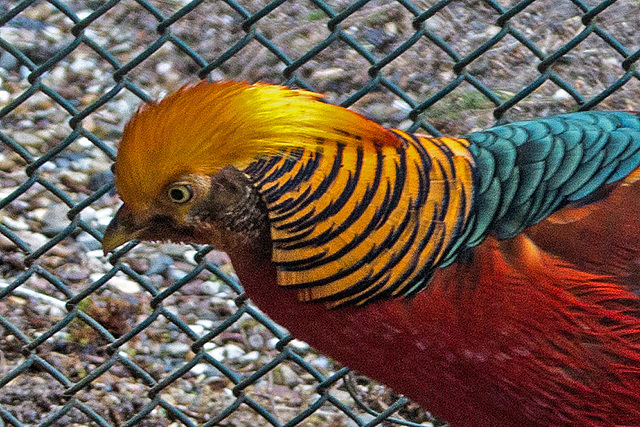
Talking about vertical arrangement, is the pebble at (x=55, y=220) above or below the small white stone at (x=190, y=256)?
above

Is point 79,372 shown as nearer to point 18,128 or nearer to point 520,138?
point 18,128

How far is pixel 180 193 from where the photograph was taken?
206 centimetres

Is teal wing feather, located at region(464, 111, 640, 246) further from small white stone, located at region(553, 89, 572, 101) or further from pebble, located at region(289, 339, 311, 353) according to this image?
small white stone, located at region(553, 89, 572, 101)

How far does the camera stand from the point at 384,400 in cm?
333

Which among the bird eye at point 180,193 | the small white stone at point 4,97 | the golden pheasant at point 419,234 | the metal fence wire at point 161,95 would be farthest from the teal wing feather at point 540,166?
the small white stone at point 4,97

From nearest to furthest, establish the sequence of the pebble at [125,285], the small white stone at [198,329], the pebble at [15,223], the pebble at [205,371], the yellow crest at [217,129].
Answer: the yellow crest at [217,129] → the pebble at [205,371] → the small white stone at [198,329] → the pebble at [125,285] → the pebble at [15,223]

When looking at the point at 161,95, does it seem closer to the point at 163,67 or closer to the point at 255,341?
the point at 163,67

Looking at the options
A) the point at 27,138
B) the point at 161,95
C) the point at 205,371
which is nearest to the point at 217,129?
the point at 205,371

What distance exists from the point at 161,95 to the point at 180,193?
226 centimetres

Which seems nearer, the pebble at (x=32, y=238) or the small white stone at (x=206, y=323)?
the small white stone at (x=206, y=323)

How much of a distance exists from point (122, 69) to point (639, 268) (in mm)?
1517

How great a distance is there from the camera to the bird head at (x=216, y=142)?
2016mm

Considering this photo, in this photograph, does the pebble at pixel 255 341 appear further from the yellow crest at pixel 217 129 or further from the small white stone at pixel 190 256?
the yellow crest at pixel 217 129

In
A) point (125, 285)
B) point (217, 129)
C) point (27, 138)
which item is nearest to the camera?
point (217, 129)
